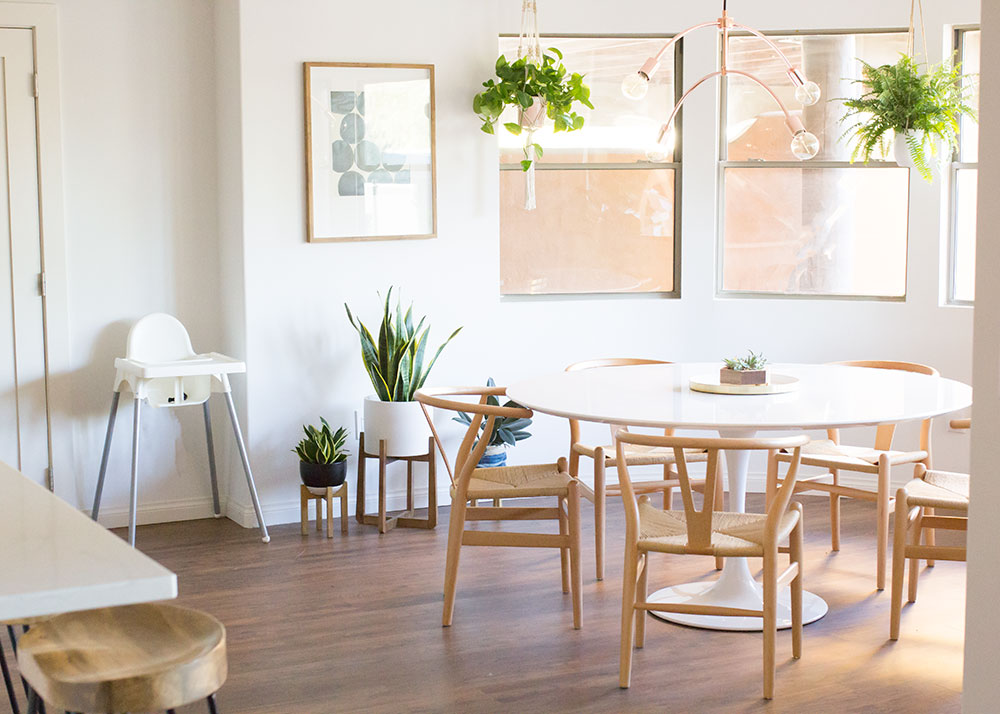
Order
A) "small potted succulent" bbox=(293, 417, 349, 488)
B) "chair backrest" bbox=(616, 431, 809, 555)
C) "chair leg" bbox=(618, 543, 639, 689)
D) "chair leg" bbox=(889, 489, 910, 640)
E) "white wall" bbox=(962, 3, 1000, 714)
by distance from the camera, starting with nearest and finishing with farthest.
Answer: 1. "white wall" bbox=(962, 3, 1000, 714)
2. "chair backrest" bbox=(616, 431, 809, 555)
3. "chair leg" bbox=(618, 543, 639, 689)
4. "chair leg" bbox=(889, 489, 910, 640)
5. "small potted succulent" bbox=(293, 417, 349, 488)

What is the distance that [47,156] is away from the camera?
4.73m

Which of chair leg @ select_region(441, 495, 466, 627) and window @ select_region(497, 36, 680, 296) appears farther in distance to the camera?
window @ select_region(497, 36, 680, 296)

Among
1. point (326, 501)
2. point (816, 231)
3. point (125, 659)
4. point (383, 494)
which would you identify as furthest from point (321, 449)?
point (125, 659)

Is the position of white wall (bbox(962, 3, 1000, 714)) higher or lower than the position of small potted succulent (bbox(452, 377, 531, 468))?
higher

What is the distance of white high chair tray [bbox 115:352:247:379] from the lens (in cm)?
443

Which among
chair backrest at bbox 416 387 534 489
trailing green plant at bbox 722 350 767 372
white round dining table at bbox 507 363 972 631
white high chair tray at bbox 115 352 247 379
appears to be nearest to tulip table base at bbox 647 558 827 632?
white round dining table at bbox 507 363 972 631

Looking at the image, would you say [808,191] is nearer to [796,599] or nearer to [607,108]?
[607,108]

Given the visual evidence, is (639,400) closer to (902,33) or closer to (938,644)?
(938,644)

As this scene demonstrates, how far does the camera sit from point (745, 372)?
12.4 feet

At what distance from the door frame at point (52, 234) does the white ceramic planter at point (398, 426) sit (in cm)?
128

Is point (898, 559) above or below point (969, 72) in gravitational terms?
below

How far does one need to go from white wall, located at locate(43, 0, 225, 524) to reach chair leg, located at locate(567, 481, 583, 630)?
2147 millimetres

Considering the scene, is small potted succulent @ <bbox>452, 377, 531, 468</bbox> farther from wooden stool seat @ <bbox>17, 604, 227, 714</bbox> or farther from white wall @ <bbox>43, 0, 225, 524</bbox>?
wooden stool seat @ <bbox>17, 604, 227, 714</bbox>

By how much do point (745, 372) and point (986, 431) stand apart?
186cm
